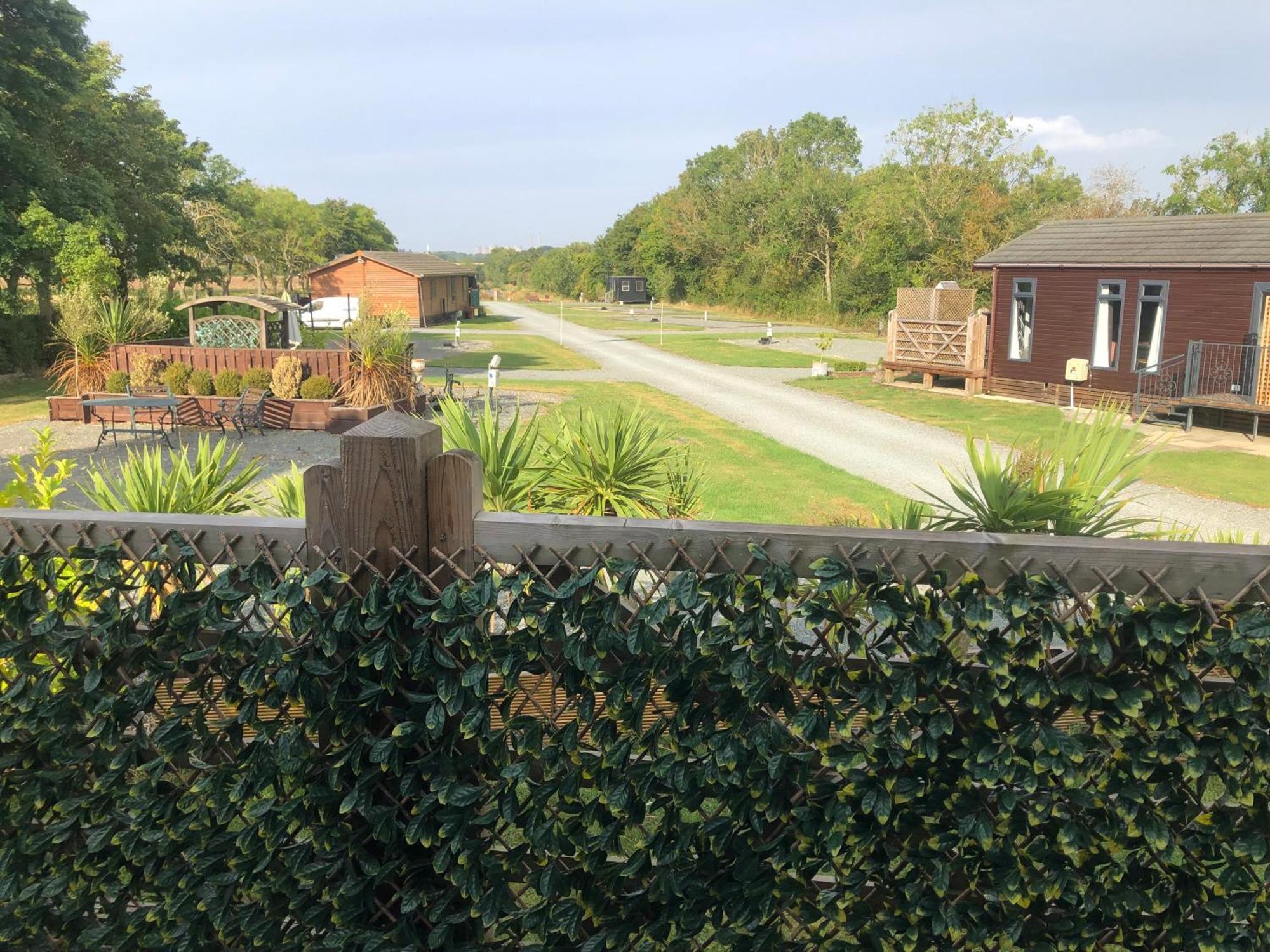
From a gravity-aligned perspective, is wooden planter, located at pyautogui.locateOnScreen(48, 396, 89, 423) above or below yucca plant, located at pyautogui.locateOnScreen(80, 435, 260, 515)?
below

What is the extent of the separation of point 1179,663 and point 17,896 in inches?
126

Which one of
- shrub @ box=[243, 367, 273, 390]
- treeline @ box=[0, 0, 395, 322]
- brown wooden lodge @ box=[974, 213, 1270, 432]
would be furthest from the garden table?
brown wooden lodge @ box=[974, 213, 1270, 432]

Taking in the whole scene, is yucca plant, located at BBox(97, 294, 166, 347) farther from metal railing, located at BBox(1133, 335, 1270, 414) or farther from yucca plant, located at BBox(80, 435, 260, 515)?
metal railing, located at BBox(1133, 335, 1270, 414)

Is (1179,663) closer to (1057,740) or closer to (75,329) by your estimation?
(1057,740)

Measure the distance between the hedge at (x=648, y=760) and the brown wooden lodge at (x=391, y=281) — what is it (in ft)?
169

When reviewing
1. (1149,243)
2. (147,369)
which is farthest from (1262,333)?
(147,369)

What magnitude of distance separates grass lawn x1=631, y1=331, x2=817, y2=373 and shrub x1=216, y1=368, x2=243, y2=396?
1637 centimetres

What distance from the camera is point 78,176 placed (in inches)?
1019

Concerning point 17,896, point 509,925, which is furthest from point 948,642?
point 17,896

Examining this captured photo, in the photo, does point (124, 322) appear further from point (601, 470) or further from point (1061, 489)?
point (1061, 489)

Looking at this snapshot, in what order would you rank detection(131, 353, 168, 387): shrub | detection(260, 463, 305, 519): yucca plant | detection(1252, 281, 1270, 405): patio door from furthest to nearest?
detection(131, 353, 168, 387): shrub, detection(1252, 281, 1270, 405): patio door, detection(260, 463, 305, 519): yucca plant

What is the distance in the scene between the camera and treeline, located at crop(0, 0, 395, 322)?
915 inches

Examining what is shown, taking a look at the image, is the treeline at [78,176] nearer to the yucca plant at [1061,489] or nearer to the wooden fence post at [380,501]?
the yucca plant at [1061,489]

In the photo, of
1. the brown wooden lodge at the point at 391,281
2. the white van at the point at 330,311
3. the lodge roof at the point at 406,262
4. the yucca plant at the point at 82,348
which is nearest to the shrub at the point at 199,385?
the yucca plant at the point at 82,348
